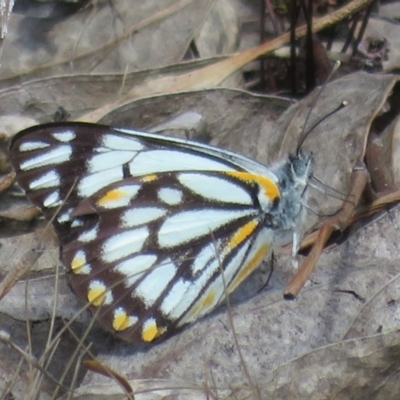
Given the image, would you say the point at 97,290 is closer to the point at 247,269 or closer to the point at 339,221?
the point at 247,269

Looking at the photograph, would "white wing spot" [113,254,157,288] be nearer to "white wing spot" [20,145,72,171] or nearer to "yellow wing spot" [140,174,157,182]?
"yellow wing spot" [140,174,157,182]

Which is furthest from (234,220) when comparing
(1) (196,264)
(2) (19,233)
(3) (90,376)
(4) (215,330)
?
(2) (19,233)

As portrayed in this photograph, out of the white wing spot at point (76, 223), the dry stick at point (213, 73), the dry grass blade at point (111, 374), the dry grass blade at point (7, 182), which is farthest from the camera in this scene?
the dry stick at point (213, 73)

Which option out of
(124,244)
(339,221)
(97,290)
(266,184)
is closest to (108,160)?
(124,244)

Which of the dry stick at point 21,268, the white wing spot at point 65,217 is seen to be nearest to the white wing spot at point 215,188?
the white wing spot at point 65,217

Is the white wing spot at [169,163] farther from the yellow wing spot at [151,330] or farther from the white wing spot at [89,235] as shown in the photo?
the yellow wing spot at [151,330]

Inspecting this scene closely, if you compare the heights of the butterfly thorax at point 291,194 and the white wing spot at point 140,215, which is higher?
the white wing spot at point 140,215

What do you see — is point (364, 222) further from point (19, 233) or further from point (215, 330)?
point (19, 233)
